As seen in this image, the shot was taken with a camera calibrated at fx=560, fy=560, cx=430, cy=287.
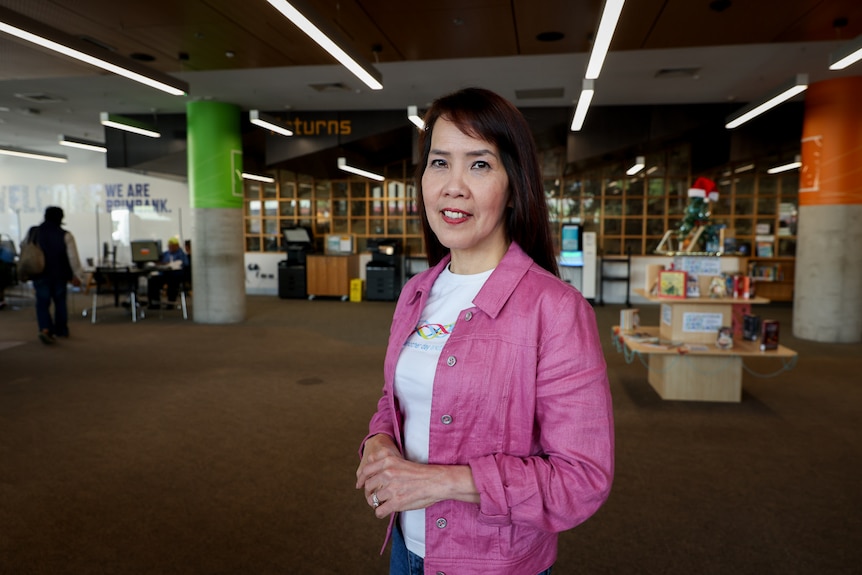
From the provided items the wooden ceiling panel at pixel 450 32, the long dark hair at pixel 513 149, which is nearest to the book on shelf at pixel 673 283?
the wooden ceiling panel at pixel 450 32

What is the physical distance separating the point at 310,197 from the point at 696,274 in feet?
33.6

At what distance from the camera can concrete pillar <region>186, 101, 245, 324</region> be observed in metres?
9.01

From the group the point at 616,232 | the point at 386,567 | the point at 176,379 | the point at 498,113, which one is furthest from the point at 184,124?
the point at 498,113

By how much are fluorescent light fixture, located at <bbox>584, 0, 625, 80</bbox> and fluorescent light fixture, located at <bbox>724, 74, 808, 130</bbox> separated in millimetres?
2217

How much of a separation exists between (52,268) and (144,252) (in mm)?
3078

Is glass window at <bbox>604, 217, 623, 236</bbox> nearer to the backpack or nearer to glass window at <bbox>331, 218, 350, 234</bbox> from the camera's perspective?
glass window at <bbox>331, 218, 350, 234</bbox>

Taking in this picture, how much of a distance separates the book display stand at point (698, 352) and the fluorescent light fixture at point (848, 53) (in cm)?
209

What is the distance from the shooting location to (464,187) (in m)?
1.05

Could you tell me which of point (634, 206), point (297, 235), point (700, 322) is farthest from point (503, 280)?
point (297, 235)

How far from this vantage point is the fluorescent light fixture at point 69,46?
13.2 feet

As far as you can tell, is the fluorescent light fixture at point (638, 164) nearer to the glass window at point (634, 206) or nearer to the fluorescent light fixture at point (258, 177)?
the glass window at point (634, 206)

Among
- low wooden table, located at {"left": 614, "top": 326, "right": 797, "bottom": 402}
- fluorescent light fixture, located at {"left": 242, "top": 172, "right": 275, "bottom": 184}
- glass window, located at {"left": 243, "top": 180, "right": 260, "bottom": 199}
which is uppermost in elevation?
fluorescent light fixture, located at {"left": 242, "top": 172, "right": 275, "bottom": 184}

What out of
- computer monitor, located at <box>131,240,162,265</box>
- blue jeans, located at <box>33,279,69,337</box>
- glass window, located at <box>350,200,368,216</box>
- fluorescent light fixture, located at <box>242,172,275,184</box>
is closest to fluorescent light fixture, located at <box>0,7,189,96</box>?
blue jeans, located at <box>33,279,69,337</box>

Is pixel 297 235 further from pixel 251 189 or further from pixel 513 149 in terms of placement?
pixel 513 149
